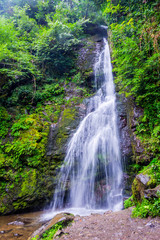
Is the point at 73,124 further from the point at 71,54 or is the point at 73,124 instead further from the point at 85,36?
the point at 85,36

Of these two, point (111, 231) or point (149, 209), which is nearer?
point (111, 231)

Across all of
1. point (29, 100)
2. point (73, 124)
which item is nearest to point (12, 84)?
point (29, 100)

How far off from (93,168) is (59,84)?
742cm

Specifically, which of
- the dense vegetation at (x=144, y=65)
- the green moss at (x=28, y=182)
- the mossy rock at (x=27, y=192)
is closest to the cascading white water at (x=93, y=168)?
the mossy rock at (x=27, y=192)

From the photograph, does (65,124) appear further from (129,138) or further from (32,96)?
(129,138)

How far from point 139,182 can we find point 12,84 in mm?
9476

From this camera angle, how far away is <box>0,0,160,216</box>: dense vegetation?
5254 mm

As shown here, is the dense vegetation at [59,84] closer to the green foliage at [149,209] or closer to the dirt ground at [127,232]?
the green foliage at [149,209]

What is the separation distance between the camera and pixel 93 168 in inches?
253

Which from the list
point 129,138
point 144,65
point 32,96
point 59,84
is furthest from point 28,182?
point 59,84

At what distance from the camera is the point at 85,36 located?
49.8 feet

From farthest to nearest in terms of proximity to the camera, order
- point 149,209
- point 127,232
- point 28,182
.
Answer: point 28,182, point 149,209, point 127,232

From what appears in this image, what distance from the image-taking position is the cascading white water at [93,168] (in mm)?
5816

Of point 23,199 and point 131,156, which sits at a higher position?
point 131,156
